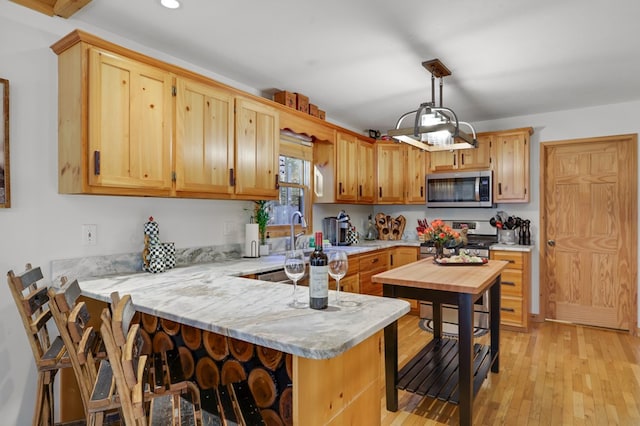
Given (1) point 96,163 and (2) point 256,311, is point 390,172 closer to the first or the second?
(1) point 96,163

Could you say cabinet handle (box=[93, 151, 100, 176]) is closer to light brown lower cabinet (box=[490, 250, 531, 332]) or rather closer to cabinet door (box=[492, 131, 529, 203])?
light brown lower cabinet (box=[490, 250, 531, 332])

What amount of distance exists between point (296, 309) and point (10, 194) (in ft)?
5.67

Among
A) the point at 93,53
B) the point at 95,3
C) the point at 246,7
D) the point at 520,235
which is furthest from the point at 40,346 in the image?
the point at 520,235

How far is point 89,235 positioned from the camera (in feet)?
7.66

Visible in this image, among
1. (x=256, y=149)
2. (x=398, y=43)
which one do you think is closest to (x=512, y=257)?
(x=398, y=43)

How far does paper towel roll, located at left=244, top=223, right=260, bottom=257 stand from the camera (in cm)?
328

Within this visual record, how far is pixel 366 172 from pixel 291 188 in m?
1.17

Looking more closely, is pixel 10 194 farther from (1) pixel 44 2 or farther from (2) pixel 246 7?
(2) pixel 246 7

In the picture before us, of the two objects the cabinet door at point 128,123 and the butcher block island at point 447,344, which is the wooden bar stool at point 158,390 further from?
the butcher block island at point 447,344

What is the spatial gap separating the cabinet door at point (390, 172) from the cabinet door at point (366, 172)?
0.09 meters

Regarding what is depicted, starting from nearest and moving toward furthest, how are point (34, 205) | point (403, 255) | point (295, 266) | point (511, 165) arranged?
point (295, 266)
point (34, 205)
point (511, 165)
point (403, 255)

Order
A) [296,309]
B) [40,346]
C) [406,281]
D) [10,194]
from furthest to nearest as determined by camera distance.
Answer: [406,281]
[10,194]
[40,346]
[296,309]

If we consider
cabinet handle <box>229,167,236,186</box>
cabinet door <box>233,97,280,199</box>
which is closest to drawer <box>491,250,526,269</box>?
cabinet door <box>233,97,280,199</box>

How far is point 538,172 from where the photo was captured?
4.41 m
